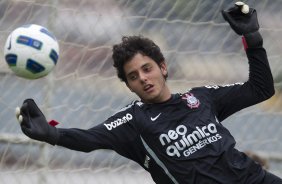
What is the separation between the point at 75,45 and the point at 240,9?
4.91 ft

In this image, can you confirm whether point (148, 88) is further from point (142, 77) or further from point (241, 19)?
point (241, 19)

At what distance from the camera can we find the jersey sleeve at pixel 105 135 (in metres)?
3.67

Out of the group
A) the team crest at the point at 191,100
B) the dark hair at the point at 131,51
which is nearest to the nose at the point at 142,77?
the dark hair at the point at 131,51

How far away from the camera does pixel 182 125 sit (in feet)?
12.5

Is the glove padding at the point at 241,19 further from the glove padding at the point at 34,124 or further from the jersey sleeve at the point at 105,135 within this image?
the glove padding at the point at 34,124

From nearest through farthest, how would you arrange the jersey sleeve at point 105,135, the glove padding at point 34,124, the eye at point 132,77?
the glove padding at point 34,124 → the jersey sleeve at point 105,135 → the eye at point 132,77

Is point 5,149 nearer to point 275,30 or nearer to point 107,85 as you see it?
point 107,85

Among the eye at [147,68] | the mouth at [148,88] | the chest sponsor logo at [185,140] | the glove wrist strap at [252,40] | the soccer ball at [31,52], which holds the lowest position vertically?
the chest sponsor logo at [185,140]

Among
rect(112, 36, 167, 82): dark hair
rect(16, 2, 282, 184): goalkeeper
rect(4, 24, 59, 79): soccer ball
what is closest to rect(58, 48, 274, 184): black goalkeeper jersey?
rect(16, 2, 282, 184): goalkeeper

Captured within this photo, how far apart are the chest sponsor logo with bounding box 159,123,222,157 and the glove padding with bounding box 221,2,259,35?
51 centimetres

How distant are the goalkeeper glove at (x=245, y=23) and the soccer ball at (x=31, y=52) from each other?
2.84 feet

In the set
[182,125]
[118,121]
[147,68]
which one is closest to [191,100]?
[182,125]

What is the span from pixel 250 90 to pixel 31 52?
1069 mm

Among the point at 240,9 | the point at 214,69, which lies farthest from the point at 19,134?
the point at 240,9
